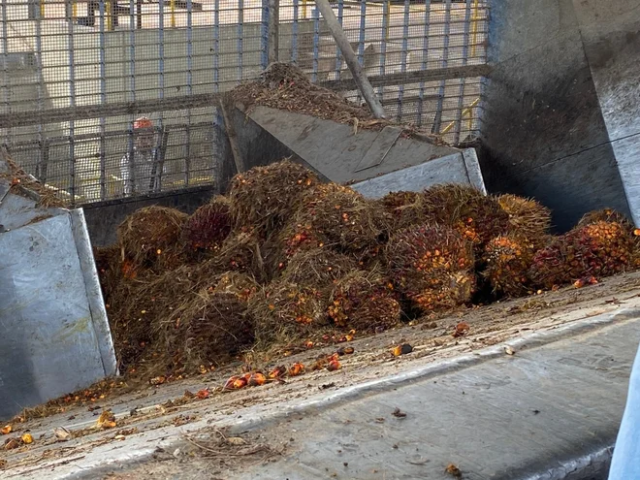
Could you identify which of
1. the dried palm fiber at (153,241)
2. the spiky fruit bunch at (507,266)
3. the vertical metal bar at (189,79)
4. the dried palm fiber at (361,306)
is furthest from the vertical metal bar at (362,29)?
→ the dried palm fiber at (361,306)

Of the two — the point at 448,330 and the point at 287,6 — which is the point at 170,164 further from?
the point at 448,330

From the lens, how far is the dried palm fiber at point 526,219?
4.75 metres

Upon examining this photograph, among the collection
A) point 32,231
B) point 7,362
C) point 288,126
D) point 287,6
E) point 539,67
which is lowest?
point 7,362

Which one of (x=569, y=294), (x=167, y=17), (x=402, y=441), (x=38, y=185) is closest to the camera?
(x=402, y=441)

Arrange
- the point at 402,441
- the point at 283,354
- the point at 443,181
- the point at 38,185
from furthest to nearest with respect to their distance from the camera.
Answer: the point at 443,181 → the point at 38,185 → the point at 283,354 → the point at 402,441

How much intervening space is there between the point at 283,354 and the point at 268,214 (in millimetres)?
1197

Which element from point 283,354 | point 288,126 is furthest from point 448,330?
point 288,126

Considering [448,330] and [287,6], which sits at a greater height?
[287,6]

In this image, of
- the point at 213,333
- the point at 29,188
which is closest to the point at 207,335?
the point at 213,333

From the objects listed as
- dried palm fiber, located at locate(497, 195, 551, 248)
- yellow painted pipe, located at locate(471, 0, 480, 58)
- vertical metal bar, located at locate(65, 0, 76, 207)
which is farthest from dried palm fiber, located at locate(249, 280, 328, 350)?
yellow painted pipe, located at locate(471, 0, 480, 58)

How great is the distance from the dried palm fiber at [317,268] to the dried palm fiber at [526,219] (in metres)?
1.04

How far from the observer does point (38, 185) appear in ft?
15.4

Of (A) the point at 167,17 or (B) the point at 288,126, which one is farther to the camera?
(A) the point at 167,17

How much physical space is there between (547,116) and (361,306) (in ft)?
11.3
